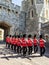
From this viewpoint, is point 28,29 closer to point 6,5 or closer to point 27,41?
point 6,5

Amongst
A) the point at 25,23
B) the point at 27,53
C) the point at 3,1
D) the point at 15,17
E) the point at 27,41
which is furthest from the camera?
the point at 25,23

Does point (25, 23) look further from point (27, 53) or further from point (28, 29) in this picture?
point (27, 53)


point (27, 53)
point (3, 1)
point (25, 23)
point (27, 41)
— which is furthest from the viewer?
point (25, 23)

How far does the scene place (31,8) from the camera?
40219 mm

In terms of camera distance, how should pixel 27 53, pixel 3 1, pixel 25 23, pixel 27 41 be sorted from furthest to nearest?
pixel 25 23 → pixel 3 1 → pixel 27 53 → pixel 27 41

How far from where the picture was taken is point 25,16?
40.6 metres

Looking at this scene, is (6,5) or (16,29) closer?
(6,5)

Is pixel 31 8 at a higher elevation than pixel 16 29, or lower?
higher

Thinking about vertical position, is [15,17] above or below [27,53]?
above

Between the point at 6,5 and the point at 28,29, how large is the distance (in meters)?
6.41

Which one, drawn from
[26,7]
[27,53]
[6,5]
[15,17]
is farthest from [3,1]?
[27,53]

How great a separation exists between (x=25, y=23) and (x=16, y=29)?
8.11 ft

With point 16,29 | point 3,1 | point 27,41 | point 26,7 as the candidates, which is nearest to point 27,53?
point 27,41

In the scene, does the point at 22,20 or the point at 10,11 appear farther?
the point at 22,20
